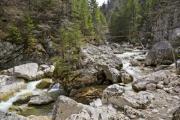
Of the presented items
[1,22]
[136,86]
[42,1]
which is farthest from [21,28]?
[136,86]

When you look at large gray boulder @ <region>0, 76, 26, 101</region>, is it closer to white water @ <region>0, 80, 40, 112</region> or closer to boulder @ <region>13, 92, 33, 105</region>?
white water @ <region>0, 80, 40, 112</region>

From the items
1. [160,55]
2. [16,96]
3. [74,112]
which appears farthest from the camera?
[160,55]

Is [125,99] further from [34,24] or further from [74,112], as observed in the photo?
[34,24]

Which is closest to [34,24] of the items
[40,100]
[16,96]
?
[16,96]

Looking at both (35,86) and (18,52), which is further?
(18,52)

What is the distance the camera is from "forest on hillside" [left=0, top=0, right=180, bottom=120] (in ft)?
33.8

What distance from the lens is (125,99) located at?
11.8 meters

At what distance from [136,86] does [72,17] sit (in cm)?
3199

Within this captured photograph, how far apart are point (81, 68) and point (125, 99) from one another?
1119 cm

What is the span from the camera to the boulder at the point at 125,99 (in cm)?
1162

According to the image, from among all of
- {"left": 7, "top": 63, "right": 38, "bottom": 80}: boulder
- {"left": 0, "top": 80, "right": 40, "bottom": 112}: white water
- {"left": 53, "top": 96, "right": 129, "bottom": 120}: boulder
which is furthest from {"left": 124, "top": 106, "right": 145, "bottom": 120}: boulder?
{"left": 7, "top": 63, "right": 38, "bottom": 80}: boulder

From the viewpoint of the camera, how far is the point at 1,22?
127 feet

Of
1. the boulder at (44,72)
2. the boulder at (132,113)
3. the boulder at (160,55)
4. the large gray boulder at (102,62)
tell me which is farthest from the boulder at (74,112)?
the boulder at (160,55)

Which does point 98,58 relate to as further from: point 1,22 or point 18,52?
point 1,22
